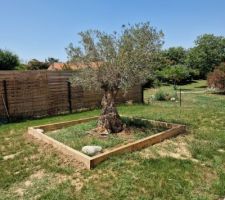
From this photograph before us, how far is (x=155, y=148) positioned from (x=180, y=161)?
73 centimetres

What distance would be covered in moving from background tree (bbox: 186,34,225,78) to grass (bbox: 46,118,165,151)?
76.3 ft

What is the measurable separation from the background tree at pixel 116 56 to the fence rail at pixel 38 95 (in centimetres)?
215


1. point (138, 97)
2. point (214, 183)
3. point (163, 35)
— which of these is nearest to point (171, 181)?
point (214, 183)

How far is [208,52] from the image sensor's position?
26.6 meters

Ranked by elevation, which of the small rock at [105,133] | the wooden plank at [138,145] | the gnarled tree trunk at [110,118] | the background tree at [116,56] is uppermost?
the background tree at [116,56]

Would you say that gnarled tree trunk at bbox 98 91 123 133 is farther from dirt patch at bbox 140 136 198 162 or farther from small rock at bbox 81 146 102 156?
small rock at bbox 81 146 102 156

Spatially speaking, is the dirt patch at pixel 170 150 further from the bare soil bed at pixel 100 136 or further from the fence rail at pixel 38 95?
the fence rail at pixel 38 95

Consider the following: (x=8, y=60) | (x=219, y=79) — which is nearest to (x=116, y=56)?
(x=219, y=79)

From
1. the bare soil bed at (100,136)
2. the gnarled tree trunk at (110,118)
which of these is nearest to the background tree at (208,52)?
the bare soil bed at (100,136)

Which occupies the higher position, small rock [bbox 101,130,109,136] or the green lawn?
small rock [bbox 101,130,109,136]

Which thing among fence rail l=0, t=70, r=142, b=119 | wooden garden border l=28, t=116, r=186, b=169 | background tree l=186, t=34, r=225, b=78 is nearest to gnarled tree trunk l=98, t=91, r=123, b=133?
wooden garden border l=28, t=116, r=186, b=169

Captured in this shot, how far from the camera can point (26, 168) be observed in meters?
3.85

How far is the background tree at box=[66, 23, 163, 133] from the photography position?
5.15 metres

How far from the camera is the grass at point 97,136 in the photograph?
4777 millimetres
